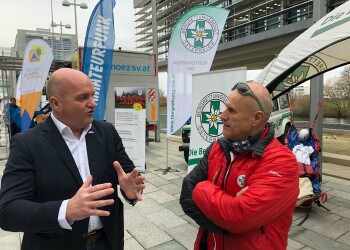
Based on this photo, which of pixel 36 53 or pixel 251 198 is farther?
pixel 36 53

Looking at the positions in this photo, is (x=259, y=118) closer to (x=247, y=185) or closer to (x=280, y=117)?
(x=247, y=185)

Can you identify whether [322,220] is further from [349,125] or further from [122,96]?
[349,125]

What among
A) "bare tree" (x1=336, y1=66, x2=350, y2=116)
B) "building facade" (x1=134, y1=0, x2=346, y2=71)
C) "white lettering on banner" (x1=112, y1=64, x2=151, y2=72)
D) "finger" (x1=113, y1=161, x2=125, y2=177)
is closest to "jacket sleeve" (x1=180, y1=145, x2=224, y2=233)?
"finger" (x1=113, y1=161, x2=125, y2=177)

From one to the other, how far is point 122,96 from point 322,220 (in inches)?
168

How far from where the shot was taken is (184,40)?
17.8 ft

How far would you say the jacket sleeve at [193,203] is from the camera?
1.52 meters

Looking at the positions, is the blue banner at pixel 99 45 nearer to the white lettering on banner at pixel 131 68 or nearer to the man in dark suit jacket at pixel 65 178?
the man in dark suit jacket at pixel 65 178

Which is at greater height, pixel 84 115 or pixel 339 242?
pixel 84 115

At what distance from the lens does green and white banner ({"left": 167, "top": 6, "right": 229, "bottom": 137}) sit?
509 centimetres

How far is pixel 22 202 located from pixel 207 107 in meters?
3.06

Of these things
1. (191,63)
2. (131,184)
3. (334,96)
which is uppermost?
(191,63)

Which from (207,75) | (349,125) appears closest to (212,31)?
(207,75)

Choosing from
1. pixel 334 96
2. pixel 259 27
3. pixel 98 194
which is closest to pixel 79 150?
pixel 98 194

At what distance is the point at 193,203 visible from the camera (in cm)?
163
